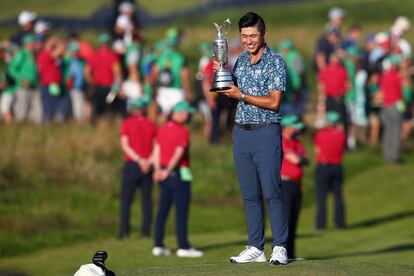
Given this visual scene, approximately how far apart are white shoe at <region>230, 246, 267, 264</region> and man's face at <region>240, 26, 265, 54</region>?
198 cm

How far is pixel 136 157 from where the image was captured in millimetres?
19594

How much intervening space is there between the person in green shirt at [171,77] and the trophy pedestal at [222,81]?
13.8 metres

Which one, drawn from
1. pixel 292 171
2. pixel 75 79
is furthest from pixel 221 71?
pixel 75 79

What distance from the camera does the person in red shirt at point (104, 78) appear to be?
2750 cm

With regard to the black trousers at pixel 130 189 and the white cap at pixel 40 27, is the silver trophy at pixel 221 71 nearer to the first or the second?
the black trousers at pixel 130 189

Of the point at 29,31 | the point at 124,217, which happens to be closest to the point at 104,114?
the point at 29,31

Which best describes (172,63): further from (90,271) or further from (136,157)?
(90,271)

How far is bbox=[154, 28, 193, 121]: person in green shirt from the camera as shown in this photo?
26.0m

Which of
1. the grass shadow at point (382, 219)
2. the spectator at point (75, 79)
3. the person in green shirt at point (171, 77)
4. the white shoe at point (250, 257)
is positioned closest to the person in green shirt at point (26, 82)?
the spectator at point (75, 79)

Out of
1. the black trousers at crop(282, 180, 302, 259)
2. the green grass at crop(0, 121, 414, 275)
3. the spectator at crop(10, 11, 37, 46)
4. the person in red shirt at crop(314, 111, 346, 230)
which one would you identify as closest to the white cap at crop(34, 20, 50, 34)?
the spectator at crop(10, 11, 37, 46)

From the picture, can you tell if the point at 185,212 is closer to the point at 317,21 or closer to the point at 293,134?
the point at 293,134

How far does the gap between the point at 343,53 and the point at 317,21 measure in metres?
21.3

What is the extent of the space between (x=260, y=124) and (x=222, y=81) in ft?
2.30

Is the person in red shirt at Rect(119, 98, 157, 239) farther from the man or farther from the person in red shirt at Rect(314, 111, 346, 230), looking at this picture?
the man
